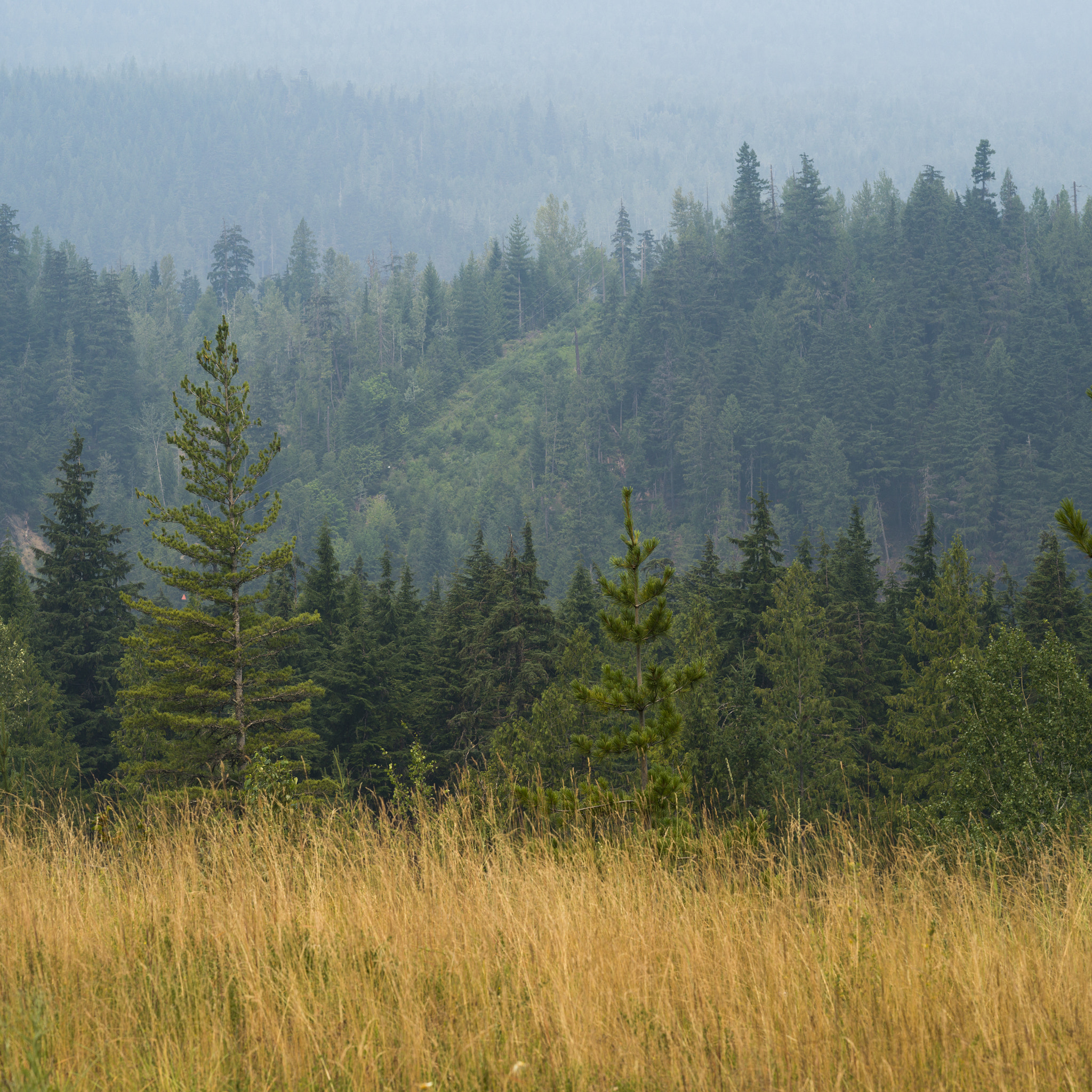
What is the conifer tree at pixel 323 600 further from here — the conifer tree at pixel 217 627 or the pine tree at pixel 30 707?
the conifer tree at pixel 217 627

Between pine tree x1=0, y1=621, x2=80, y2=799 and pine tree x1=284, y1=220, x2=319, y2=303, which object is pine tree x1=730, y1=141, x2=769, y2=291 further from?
pine tree x1=0, y1=621, x2=80, y2=799

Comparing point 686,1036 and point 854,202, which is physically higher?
point 854,202

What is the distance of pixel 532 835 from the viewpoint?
659cm

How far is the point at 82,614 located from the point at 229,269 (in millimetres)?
156698

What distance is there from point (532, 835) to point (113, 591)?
3905 centimetres

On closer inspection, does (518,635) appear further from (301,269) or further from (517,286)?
(301,269)

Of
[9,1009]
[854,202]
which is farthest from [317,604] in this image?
[854,202]

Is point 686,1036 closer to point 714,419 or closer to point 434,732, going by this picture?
point 434,732

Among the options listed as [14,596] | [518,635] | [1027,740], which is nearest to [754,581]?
[518,635]

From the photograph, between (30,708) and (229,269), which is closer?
(30,708)

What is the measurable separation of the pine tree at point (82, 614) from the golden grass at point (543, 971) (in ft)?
121

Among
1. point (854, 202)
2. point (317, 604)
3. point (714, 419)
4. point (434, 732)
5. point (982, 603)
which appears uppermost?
point (854, 202)

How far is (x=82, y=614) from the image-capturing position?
→ 40906 mm

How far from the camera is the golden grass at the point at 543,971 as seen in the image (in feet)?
10.1
